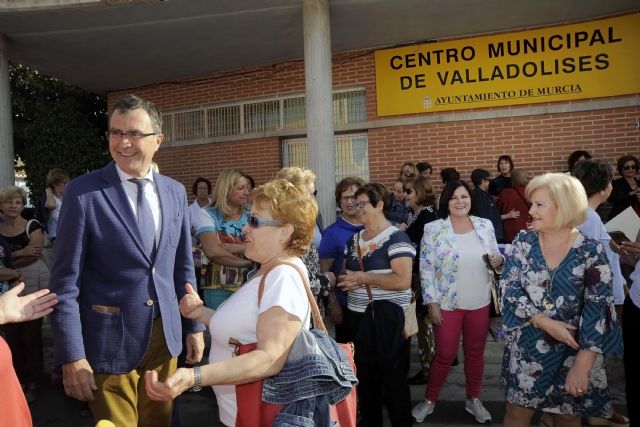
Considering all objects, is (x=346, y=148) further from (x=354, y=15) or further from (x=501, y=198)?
(x=501, y=198)

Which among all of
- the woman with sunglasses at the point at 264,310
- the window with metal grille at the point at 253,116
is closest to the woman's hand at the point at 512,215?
the window with metal grille at the point at 253,116

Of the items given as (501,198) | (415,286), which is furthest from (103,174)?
(501,198)

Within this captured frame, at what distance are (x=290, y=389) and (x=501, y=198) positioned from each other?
5.97m

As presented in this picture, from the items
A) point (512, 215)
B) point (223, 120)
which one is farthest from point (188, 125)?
point (512, 215)

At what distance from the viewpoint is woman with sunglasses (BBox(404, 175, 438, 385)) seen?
4988 mm

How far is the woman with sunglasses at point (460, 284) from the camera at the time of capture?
163 inches

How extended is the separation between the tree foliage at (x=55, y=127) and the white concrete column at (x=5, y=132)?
3.56m

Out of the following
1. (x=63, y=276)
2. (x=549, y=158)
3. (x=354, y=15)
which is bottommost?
(x=63, y=276)

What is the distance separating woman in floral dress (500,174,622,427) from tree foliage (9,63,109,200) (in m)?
10.7

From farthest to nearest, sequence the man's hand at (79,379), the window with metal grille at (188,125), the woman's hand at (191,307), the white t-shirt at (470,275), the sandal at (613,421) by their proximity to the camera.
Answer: the window with metal grille at (188,125) → the white t-shirt at (470,275) → the sandal at (613,421) → the woman's hand at (191,307) → the man's hand at (79,379)

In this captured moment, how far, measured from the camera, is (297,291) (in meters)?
1.91

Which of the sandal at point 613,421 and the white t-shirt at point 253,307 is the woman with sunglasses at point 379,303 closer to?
the sandal at point 613,421

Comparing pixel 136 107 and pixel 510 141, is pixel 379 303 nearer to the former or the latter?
pixel 136 107

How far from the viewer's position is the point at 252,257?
2.09 metres
